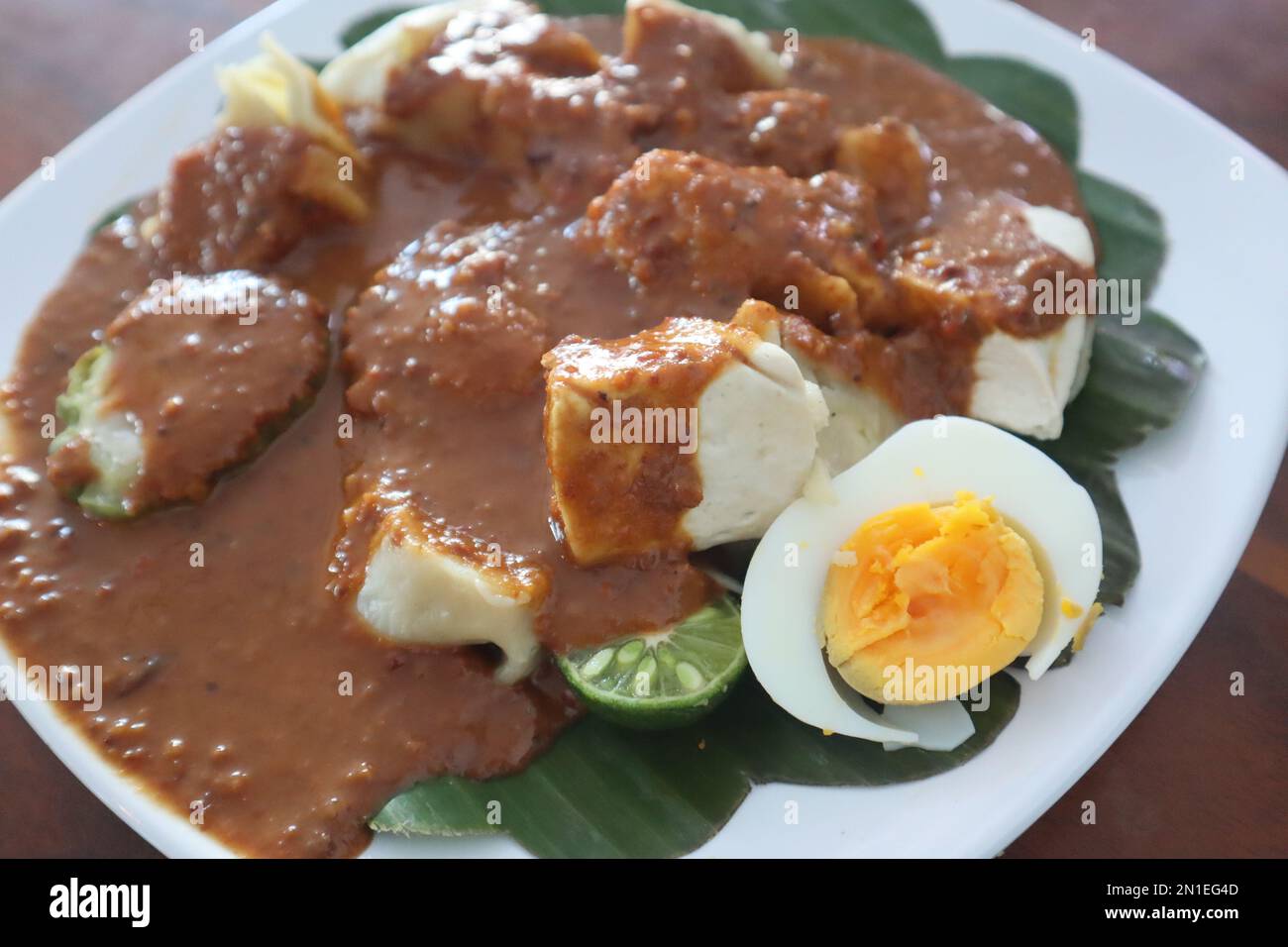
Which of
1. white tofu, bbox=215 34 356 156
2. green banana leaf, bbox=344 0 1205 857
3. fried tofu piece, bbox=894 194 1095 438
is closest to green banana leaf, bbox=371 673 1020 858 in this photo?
green banana leaf, bbox=344 0 1205 857

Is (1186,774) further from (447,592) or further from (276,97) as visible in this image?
(276,97)

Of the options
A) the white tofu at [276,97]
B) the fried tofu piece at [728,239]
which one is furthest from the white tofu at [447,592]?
the white tofu at [276,97]

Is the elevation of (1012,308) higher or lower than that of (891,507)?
higher

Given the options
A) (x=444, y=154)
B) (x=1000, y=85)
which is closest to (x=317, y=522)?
(x=444, y=154)

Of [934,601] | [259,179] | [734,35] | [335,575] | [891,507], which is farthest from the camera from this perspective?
[734,35]

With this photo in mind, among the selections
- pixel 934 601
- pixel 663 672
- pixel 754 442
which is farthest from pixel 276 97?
pixel 934 601

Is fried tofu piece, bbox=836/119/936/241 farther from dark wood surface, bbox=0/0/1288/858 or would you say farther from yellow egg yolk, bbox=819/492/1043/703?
dark wood surface, bbox=0/0/1288/858
